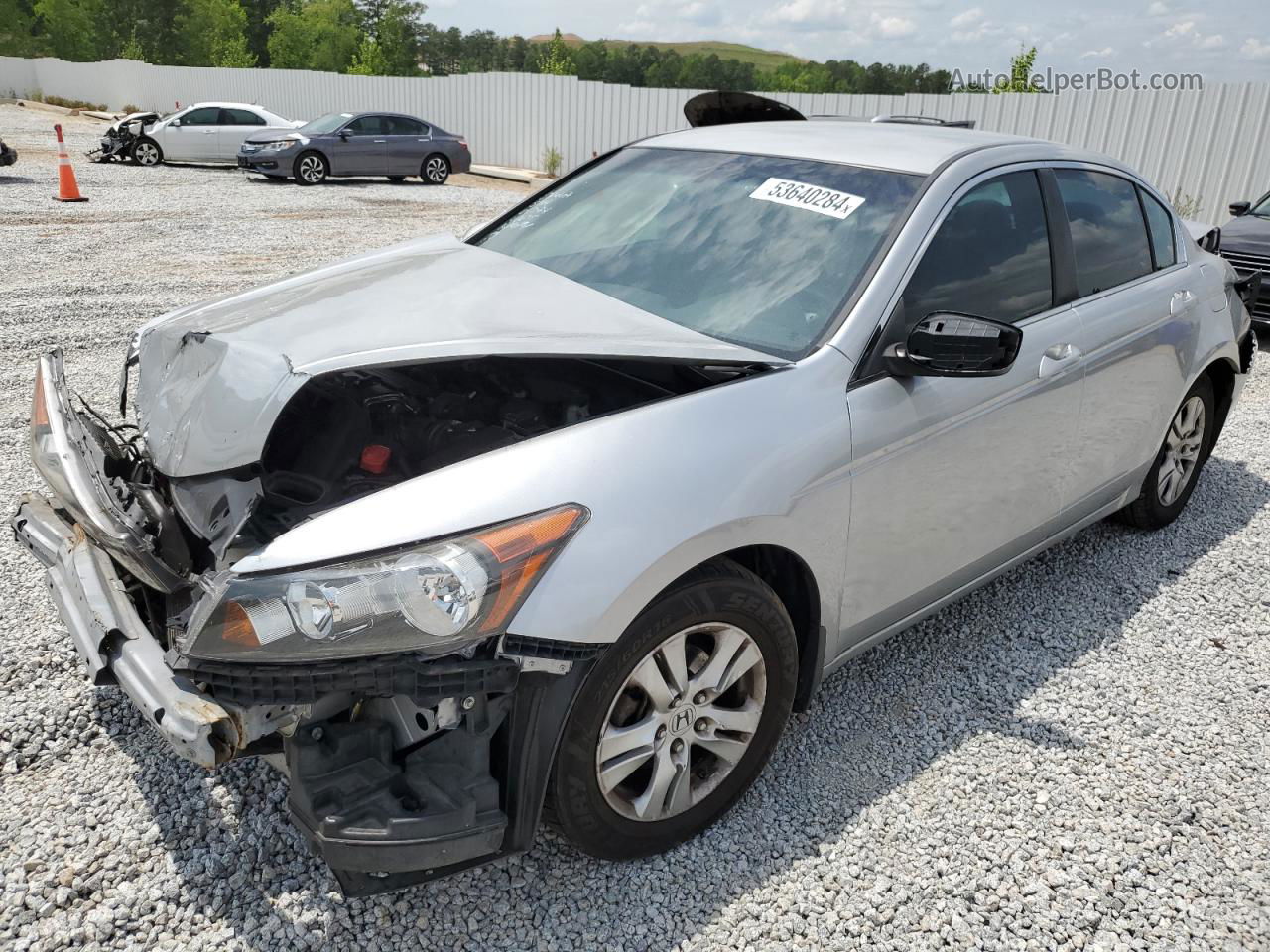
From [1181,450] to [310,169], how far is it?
55.4ft

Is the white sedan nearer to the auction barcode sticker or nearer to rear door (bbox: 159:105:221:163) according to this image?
rear door (bbox: 159:105:221:163)

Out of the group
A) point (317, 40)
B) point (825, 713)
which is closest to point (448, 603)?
point (825, 713)

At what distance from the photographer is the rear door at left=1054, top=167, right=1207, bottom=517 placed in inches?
139

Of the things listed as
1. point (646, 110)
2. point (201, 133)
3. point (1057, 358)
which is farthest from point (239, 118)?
point (1057, 358)

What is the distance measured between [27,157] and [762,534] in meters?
23.1

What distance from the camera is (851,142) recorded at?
3.33 m

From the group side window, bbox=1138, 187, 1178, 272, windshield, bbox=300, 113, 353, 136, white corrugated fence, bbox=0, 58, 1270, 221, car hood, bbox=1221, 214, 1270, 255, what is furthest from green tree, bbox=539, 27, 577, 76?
side window, bbox=1138, 187, 1178, 272

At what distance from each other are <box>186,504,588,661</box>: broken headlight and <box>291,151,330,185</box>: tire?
17.8 meters

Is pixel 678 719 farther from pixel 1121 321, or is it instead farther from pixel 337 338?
pixel 1121 321

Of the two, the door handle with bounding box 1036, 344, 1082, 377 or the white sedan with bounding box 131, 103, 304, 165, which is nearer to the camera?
the door handle with bounding box 1036, 344, 1082, 377

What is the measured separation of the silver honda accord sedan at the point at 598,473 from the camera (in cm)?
195

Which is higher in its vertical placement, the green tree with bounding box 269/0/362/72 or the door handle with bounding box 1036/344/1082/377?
the green tree with bounding box 269/0/362/72

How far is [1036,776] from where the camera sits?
2949 mm

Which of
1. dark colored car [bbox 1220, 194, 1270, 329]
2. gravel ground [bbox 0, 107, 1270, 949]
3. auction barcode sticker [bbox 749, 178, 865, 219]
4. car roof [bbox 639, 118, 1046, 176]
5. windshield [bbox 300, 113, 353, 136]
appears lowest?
gravel ground [bbox 0, 107, 1270, 949]
